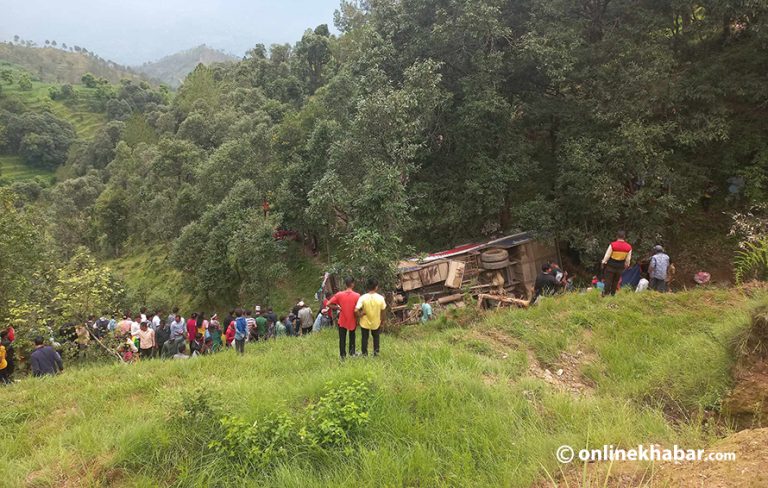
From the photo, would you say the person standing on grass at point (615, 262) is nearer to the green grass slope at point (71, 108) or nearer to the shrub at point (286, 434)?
the shrub at point (286, 434)

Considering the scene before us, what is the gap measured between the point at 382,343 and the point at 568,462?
4821 millimetres

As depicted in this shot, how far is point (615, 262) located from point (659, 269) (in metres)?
0.99

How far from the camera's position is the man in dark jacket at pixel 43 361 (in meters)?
8.84

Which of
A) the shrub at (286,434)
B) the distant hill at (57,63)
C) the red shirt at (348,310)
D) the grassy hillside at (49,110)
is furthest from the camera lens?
the distant hill at (57,63)

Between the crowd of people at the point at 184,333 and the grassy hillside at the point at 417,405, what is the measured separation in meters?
0.71

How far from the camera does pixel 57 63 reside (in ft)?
447

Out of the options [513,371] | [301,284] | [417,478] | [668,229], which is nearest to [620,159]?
[668,229]

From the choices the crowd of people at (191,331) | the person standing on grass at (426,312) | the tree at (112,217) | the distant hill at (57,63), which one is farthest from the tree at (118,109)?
the person standing on grass at (426,312)

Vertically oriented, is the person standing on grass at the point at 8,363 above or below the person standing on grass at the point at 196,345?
above

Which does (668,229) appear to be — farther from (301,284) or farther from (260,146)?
(260,146)

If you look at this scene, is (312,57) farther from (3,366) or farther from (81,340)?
(3,366)

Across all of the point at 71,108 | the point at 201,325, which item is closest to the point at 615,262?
the point at 201,325

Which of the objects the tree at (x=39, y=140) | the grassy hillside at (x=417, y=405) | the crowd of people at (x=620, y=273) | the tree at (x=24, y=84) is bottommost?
the grassy hillside at (x=417, y=405)

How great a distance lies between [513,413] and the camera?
5.11 m
